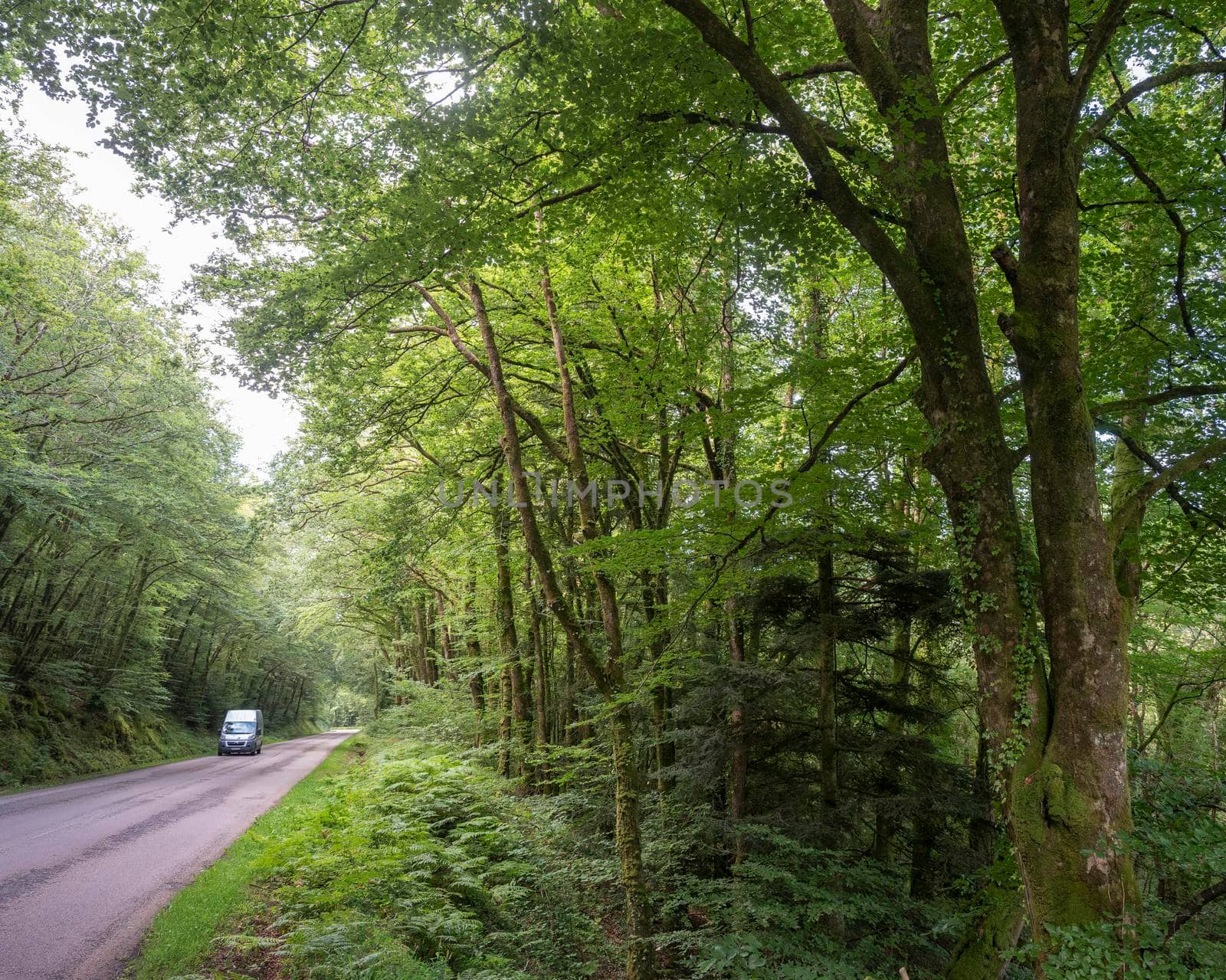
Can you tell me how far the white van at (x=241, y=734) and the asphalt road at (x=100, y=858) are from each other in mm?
10100

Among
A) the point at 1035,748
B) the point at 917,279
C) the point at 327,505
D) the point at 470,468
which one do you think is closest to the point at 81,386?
the point at 327,505

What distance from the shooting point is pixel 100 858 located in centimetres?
822

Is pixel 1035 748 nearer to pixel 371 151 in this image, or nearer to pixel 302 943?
pixel 302 943

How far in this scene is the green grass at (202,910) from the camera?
5.49 meters

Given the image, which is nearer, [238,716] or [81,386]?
[81,386]

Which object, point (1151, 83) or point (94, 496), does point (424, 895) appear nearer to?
point (1151, 83)

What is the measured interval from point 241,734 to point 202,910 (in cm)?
2243

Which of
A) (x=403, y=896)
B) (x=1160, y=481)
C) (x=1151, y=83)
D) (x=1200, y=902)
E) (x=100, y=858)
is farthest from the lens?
(x=100, y=858)

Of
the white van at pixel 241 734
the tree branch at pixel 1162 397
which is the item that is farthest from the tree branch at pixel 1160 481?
the white van at pixel 241 734

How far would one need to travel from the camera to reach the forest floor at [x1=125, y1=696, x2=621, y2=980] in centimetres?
561

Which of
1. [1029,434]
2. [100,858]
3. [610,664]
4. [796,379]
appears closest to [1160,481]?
[1029,434]

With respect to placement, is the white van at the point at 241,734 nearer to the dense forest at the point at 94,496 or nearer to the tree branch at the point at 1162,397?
the dense forest at the point at 94,496

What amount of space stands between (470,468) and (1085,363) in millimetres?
10293

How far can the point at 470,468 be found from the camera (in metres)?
13.2
